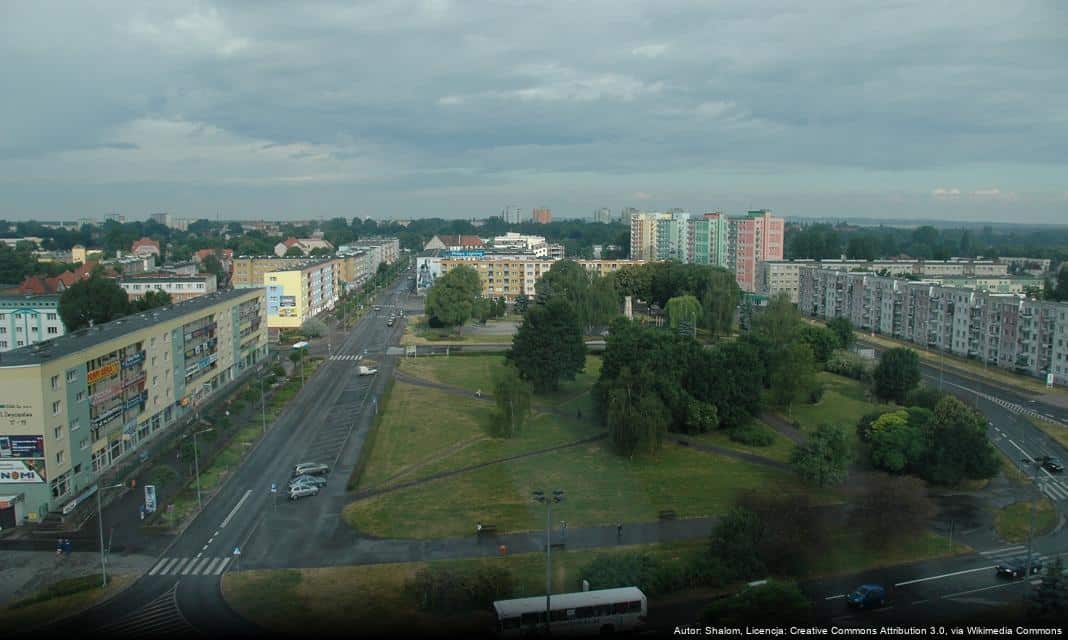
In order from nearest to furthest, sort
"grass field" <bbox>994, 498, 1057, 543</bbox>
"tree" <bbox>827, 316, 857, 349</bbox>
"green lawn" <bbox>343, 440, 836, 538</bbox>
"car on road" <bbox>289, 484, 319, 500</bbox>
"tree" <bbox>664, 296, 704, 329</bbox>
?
"grass field" <bbox>994, 498, 1057, 543</bbox>
"green lawn" <bbox>343, 440, 836, 538</bbox>
"car on road" <bbox>289, 484, 319, 500</bbox>
"tree" <bbox>827, 316, 857, 349</bbox>
"tree" <bbox>664, 296, 704, 329</bbox>

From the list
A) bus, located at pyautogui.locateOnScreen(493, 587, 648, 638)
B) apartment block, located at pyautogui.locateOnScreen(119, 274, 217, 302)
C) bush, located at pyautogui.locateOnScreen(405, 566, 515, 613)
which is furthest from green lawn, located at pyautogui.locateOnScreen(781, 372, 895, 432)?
apartment block, located at pyautogui.locateOnScreen(119, 274, 217, 302)

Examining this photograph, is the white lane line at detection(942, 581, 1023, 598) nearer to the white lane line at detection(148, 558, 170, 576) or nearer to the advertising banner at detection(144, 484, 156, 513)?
the white lane line at detection(148, 558, 170, 576)

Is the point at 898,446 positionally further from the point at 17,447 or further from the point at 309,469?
the point at 17,447

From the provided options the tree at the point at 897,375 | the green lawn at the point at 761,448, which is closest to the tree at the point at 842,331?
the tree at the point at 897,375

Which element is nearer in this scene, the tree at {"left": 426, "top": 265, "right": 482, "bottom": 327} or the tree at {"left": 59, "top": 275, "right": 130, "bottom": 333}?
the tree at {"left": 59, "top": 275, "right": 130, "bottom": 333}

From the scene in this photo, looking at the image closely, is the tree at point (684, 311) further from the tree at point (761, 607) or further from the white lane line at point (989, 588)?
the tree at point (761, 607)

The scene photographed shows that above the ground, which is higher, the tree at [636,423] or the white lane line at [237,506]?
the tree at [636,423]
